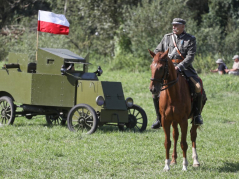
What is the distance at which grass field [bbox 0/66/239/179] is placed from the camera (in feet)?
23.0

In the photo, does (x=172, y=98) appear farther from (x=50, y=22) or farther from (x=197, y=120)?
(x=50, y=22)

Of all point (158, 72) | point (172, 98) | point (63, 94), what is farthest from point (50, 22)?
point (158, 72)

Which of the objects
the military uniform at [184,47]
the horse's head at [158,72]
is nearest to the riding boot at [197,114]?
the military uniform at [184,47]

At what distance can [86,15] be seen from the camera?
30.0 meters

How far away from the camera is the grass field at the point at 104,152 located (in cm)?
701

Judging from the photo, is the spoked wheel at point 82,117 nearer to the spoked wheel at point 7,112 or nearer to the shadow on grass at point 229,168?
the spoked wheel at point 7,112

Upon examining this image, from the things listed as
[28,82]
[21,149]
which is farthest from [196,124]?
[28,82]

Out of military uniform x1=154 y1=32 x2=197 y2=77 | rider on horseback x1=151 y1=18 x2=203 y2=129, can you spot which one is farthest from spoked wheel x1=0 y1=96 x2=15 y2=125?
military uniform x1=154 y1=32 x2=197 y2=77

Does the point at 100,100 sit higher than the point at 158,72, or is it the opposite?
the point at 158,72

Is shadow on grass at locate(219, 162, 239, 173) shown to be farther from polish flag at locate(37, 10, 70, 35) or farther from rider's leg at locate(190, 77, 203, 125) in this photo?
polish flag at locate(37, 10, 70, 35)

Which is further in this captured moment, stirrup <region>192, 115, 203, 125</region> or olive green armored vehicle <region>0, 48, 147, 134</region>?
olive green armored vehicle <region>0, 48, 147, 134</region>

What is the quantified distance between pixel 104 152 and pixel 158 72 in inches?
98.4

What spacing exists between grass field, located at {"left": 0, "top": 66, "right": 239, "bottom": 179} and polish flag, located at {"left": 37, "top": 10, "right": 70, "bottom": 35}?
2.60 m

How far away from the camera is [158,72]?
6.65 m
